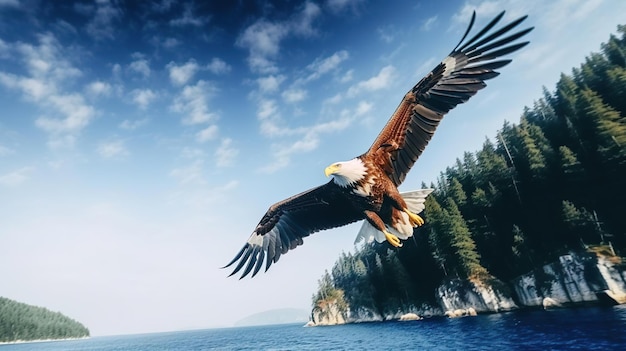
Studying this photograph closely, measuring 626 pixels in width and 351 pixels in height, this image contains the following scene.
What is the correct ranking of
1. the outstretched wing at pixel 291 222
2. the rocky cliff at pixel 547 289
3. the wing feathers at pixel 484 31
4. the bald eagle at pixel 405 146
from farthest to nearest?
the rocky cliff at pixel 547 289 → the outstretched wing at pixel 291 222 → the bald eagle at pixel 405 146 → the wing feathers at pixel 484 31

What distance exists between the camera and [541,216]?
48906mm

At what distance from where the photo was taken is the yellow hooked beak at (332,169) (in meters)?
7.74

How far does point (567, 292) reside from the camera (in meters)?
39.7

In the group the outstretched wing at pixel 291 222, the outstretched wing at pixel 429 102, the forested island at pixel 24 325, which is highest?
the forested island at pixel 24 325

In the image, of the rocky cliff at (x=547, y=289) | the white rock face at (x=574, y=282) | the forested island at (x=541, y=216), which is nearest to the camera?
the white rock face at (x=574, y=282)

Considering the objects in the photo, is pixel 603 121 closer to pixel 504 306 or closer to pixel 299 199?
pixel 504 306

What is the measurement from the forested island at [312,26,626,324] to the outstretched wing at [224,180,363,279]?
38885 mm

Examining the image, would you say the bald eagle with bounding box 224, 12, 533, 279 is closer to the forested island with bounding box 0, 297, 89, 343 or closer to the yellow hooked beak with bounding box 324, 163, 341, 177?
the yellow hooked beak with bounding box 324, 163, 341, 177

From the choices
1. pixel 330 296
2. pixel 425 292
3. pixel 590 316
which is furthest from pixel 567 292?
pixel 330 296

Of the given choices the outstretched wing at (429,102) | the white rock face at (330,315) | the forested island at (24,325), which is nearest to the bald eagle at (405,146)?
the outstretched wing at (429,102)

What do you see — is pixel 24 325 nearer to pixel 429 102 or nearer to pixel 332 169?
pixel 332 169

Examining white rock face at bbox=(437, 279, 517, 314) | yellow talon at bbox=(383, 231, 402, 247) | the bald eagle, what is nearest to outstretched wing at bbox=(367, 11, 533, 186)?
the bald eagle

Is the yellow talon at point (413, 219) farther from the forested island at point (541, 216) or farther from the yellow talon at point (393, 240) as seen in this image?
the forested island at point (541, 216)

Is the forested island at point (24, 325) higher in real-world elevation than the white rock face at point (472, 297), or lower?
higher
